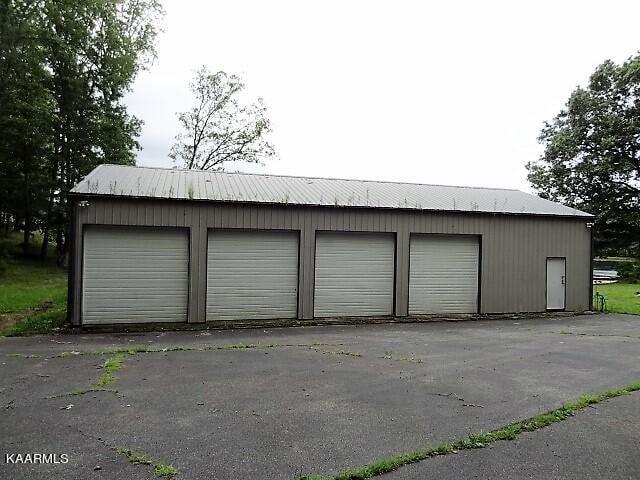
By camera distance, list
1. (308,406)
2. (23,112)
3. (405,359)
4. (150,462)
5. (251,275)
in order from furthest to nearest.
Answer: (23,112)
(251,275)
(405,359)
(308,406)
(150,462)

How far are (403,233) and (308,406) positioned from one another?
907 centimetres

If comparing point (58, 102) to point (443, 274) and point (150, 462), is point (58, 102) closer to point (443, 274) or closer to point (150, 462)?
point (443, 274)

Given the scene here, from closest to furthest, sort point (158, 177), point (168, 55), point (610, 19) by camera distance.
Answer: point (610, 19), point (158, 177), point (168, 55)

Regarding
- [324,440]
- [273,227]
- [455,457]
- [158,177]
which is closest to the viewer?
[455,457]

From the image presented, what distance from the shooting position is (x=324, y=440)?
4262 mm

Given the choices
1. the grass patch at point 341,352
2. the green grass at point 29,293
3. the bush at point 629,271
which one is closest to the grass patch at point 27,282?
the green grass at point 29,293

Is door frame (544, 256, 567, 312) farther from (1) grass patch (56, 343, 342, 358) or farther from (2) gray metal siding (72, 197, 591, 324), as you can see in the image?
(1) grass patch (56, 343, 342, 358)

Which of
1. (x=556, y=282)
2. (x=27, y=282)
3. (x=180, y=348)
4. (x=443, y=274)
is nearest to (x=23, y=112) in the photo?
(x=27, y=282)

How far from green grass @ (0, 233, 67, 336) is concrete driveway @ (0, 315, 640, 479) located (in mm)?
1834

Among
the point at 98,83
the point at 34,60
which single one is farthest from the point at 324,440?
the point at 98,83

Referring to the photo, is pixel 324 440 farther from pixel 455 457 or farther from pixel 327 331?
pixel 327 331

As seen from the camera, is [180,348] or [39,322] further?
[39,322]

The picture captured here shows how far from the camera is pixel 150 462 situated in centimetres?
375

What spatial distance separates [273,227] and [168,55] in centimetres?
2272
